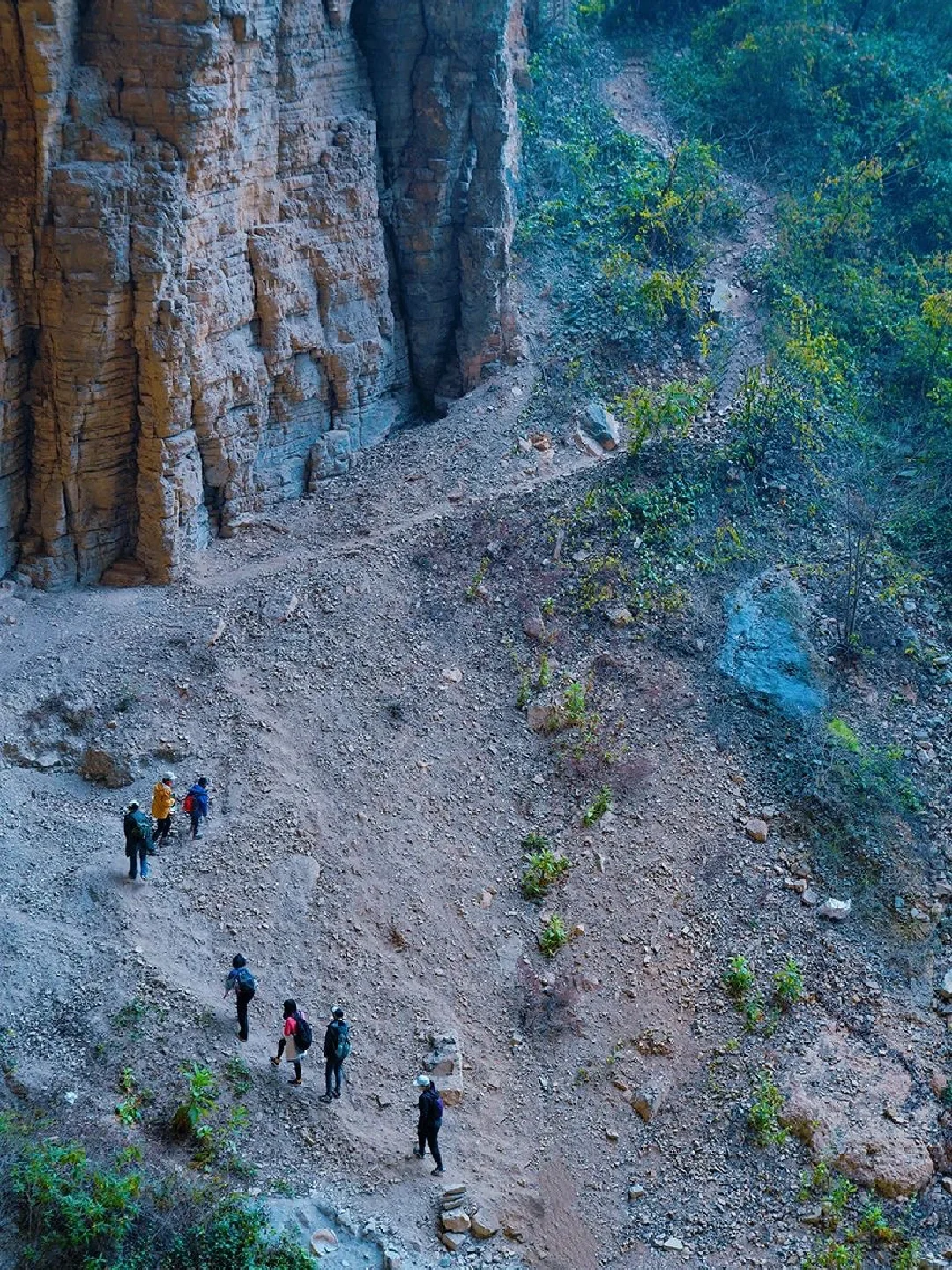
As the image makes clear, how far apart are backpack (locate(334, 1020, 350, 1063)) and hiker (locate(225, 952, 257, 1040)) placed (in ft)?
3.30

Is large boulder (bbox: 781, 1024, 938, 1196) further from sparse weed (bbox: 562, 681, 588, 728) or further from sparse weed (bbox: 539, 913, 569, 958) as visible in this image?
sparse weed (bbox: 562, 681, 588, 728)

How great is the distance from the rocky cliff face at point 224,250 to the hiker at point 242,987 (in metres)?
6.94

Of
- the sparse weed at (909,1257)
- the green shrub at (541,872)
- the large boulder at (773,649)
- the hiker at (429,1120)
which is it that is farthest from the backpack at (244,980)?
the large boulder at (773,649)

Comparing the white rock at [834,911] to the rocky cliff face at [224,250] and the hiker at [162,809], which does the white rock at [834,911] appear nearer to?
the hiker at [162,809]

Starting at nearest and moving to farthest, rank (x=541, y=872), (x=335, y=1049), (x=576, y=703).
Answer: (x=335, y=1049) → (x=541, y=872) → (x=576, y=703)

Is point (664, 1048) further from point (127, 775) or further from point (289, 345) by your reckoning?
point (289, 345)

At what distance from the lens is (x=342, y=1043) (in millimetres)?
14086

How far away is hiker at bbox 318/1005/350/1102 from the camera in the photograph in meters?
14.0

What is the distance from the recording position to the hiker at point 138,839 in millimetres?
15484

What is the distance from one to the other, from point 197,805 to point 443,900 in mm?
3187

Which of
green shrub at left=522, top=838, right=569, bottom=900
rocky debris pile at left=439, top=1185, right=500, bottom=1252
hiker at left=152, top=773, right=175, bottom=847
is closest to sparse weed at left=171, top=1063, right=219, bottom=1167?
rocky debris pile at left=439, top=1185, right=500, bottom=1252

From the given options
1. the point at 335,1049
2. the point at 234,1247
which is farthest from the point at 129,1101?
the point at 335,1049

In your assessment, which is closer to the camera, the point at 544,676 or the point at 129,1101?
the point at 129,1101

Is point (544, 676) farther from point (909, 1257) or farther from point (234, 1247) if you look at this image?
point (234, 1247)
